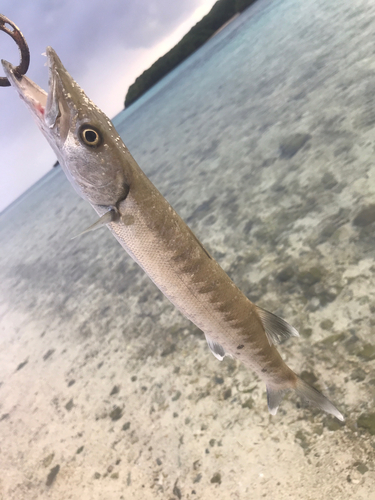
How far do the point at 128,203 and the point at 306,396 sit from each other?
4.94ft

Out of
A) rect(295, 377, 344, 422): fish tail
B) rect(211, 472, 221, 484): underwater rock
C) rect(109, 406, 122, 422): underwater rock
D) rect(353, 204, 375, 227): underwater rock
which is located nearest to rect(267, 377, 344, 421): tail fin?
rect(295, 377, 344, 422): fish tail

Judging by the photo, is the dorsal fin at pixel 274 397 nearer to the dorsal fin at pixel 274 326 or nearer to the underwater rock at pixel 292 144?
the dorsal fin at pixel 274 326

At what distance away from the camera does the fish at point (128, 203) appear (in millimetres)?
1356

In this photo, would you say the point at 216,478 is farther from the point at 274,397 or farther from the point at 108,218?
the point at 108,218

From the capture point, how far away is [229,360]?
298 cm

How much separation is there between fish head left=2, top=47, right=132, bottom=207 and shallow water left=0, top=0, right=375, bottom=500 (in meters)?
1.95

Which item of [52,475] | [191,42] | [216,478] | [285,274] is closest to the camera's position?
[216,478]

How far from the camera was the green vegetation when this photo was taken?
47.2m

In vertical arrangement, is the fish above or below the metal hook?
below

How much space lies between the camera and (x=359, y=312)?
2.57 m

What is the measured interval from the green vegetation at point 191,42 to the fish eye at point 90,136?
55360 mm

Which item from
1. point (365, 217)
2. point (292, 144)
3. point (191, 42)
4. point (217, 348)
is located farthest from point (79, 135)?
point (191, 42)

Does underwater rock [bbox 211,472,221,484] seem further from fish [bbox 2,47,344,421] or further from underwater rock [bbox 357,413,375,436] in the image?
fish [bbox 2,47,344,421]

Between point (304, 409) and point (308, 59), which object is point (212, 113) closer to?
point (308, 59)
